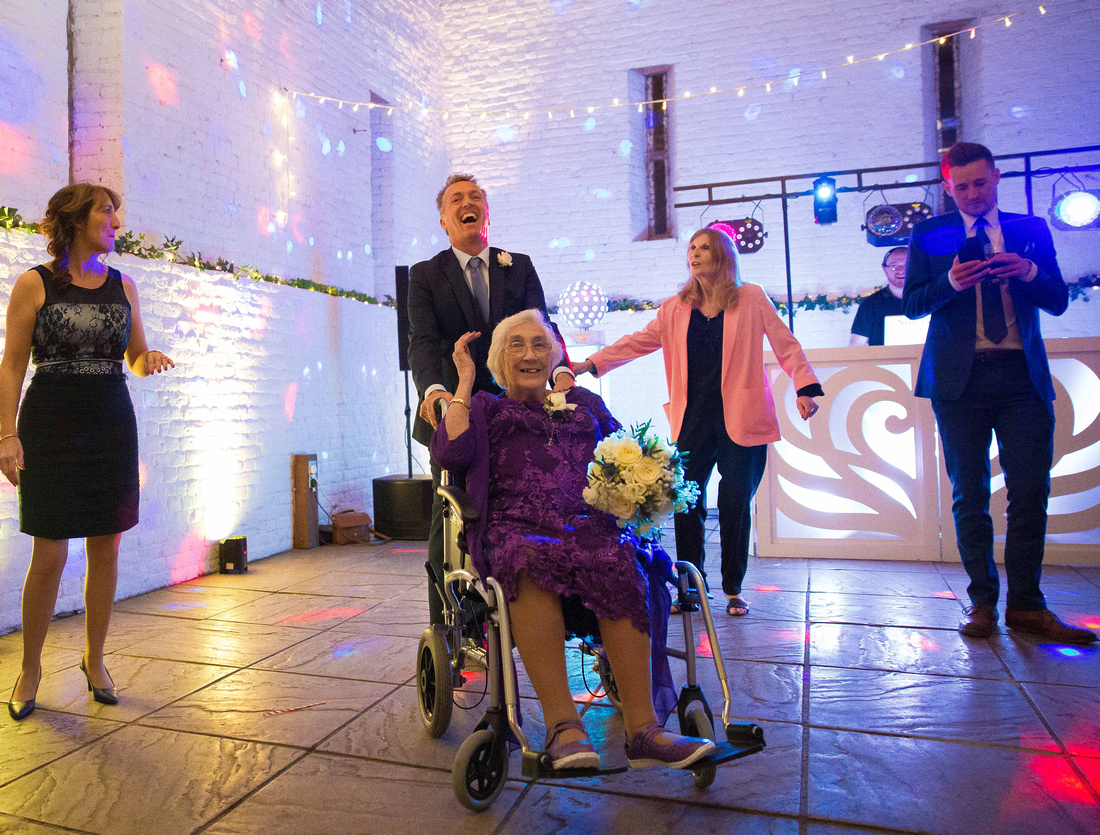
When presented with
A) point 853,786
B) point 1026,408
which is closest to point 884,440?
point 1026,408

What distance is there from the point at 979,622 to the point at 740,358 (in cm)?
127

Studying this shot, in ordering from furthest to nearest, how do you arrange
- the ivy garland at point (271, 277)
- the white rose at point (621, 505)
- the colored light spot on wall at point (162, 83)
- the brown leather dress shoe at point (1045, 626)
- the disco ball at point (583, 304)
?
the disco ball at point (583, 304) < the colored light spot on wall at point (162, 83) < the ivy garland at point (271, 277) < the brown leather dress shoe at point (1045, 626) < the white rose at point (621, 505)

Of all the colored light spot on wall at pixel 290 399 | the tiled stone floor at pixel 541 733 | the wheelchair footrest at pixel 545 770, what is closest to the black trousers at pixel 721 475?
the tiled stone floor at pixel 541 733

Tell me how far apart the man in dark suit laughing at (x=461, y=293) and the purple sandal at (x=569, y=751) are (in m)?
0.95

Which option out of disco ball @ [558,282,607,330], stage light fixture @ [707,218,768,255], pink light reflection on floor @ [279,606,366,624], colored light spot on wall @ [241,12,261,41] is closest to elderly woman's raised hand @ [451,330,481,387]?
pink light reflection on floor @ [279,606,366,624]

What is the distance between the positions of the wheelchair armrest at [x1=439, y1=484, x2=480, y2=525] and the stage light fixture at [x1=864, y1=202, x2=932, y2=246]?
5.97 meters

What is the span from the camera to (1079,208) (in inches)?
251

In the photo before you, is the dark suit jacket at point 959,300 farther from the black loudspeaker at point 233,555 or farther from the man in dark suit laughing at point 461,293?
the black loudspeaker at point 233,555

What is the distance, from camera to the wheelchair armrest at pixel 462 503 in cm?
173

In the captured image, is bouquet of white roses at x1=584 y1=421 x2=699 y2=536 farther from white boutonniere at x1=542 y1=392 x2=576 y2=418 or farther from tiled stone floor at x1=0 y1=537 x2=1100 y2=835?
tiled stone floor at x1=0 y1=537 x2=1100 y2=835

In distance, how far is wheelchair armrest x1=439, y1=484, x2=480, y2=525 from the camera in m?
1.73

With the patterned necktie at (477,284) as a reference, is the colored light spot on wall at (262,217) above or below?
above

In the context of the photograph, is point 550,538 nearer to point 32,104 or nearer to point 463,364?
point 463,364

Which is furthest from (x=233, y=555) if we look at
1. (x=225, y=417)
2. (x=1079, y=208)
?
(x=1079, y=208)
